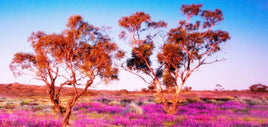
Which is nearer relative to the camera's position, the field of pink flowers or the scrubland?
the field of pink flowers

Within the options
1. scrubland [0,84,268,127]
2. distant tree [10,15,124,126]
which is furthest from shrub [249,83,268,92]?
distant tree [10,15,124,126]

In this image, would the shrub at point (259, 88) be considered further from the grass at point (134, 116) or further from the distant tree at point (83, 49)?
the distant tree at point (83, 49)

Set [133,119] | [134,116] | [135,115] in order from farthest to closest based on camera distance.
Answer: [135,115]
[134,116]
[133,119]

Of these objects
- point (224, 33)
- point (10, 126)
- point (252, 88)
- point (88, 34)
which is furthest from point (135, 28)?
point (252, 88)

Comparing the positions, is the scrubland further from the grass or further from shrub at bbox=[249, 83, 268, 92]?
shrub at bbox=[249, 83, 268, 92]

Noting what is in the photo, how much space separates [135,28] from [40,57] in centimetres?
881

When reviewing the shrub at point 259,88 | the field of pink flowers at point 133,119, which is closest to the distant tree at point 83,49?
the field of pink flowers at point 133,119

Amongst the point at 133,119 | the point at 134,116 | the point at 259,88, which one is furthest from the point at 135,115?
the point at 259,88

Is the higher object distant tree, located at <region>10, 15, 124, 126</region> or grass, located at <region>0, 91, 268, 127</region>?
distant tree, located at <region>10, 15, 124, 126</region>

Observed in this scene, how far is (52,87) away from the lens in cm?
2047

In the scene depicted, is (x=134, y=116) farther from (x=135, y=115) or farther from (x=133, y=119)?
(x=133, y=119)

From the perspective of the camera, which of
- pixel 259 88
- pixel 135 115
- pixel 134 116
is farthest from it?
pixel 259 88

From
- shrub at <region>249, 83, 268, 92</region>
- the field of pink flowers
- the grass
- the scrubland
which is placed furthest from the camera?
shrub at <region>249, 83, 268, 92</region>

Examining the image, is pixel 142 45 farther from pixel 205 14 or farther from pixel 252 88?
pixel 252 88
